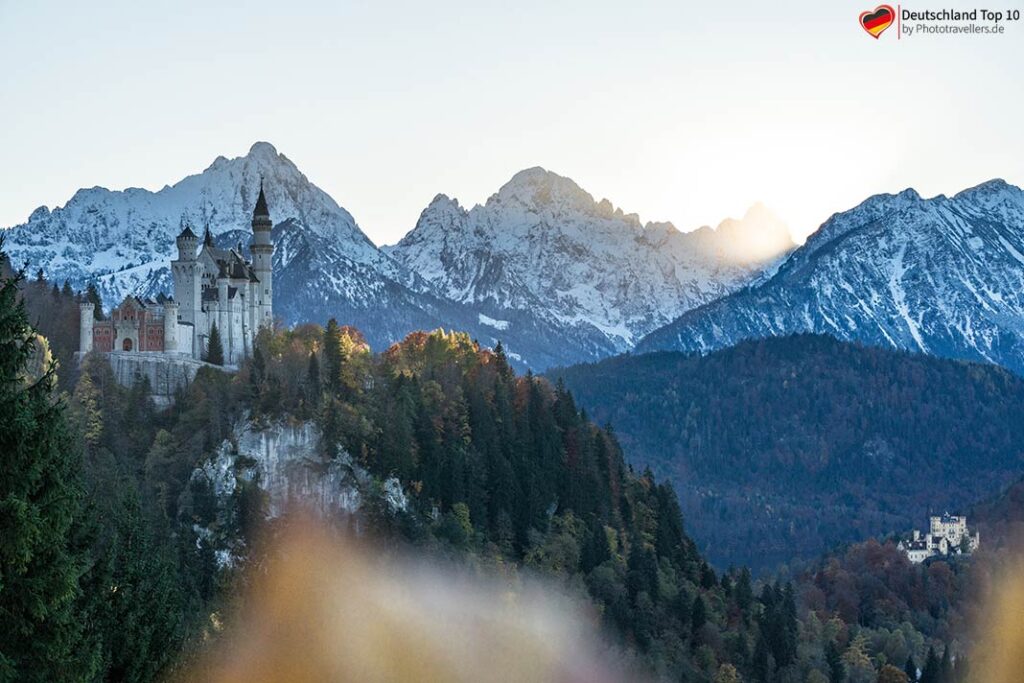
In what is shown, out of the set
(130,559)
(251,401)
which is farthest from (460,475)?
(130,559)

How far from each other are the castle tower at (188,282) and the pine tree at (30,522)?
107m

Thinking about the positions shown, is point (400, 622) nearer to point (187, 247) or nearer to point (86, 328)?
point (86, 328)

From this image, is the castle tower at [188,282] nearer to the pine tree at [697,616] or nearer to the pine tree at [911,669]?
the pine tree at [697,616]

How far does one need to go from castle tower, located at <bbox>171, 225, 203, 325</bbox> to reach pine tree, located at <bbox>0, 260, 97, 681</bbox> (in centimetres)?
10674

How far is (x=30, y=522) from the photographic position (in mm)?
35125

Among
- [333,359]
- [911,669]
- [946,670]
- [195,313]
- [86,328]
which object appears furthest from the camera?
[911,669]

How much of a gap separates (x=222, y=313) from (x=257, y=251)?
1468cm

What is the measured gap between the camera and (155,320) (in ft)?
458

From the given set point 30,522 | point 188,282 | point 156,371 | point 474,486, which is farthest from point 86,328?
point 30,522

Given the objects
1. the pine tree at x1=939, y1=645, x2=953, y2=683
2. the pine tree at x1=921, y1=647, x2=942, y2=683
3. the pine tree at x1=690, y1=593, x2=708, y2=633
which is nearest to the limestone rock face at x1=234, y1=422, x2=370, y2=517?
the pine tree at x1=690, y1=593, x2=708, y2=633

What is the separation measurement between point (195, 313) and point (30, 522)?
110063mm

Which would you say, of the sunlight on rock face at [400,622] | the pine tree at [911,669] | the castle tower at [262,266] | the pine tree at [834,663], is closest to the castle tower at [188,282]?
the castle tower at [262,266]

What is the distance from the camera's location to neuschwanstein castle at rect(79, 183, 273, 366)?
139 meters

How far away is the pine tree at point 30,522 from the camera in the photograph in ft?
116
